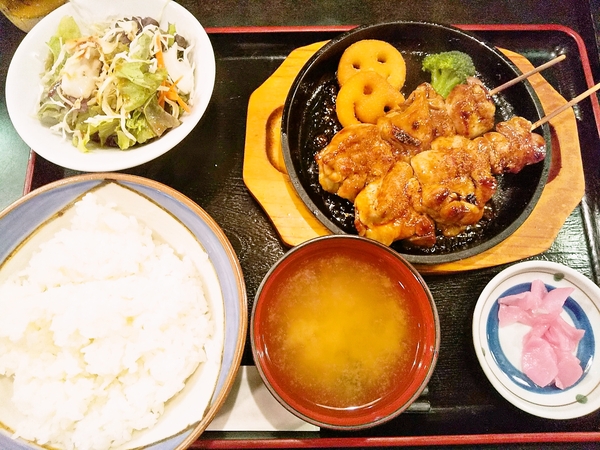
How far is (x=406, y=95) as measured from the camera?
9.53 feet

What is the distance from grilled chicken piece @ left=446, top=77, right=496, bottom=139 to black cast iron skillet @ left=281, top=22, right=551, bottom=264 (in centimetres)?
37

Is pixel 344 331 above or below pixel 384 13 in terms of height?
below

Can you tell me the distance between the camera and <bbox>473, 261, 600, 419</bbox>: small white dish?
2143 millimetres

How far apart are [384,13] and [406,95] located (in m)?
0.77

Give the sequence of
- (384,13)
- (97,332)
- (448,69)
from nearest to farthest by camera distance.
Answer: (97,332) < (448,69) < (384,13)

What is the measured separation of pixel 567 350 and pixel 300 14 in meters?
2.78

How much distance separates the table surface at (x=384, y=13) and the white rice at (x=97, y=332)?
71.9 inches

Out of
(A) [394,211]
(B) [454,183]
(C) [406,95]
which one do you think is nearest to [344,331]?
(A) [394,211]

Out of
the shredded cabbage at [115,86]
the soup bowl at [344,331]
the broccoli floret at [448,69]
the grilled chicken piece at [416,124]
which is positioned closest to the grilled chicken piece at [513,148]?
the grilled chicken piece at [416,124]

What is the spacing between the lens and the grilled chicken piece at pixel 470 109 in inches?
100

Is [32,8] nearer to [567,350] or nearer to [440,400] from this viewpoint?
[440,400]

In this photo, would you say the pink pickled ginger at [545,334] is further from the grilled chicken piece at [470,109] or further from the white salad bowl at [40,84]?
the white salad bowl at [40,84]

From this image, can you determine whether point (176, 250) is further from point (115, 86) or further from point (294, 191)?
point (115, 86)

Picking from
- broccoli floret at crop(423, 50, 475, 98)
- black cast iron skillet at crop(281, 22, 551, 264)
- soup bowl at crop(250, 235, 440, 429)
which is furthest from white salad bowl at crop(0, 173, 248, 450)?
broccoli floret at crop(423, 50, 475, 98)
